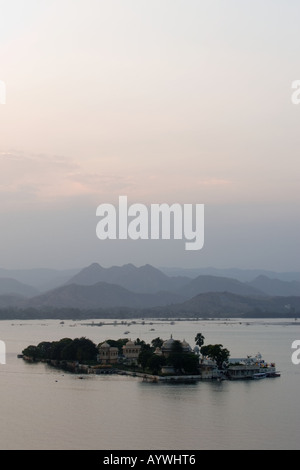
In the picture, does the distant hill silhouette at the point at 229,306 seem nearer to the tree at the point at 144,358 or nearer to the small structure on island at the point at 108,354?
the small structure on island at the point at 108,354

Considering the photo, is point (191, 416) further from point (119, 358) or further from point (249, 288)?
point (249, 288)

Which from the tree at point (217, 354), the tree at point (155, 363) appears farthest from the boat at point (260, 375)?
the tree at point (155, 363)

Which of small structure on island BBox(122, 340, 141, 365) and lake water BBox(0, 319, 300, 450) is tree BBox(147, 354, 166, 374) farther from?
small structure on island BBox(122, 340, 141, 365)

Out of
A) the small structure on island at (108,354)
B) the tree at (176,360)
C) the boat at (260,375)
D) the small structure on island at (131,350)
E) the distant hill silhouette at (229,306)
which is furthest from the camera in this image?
the distant hill silhouette at (229,306)

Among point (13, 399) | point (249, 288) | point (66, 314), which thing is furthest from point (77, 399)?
point (249, 288)

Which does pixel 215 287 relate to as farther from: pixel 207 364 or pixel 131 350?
pixel 207 364

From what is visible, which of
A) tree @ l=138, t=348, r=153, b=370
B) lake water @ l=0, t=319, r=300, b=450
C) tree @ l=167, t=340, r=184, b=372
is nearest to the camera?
lake water @ l=0, t=319, r=300, b=450

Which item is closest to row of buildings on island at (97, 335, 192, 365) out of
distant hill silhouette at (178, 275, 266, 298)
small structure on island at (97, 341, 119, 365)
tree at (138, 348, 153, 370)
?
small structure on island at (97, 341, 119, 365)

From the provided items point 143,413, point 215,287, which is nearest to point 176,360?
point 143,413
